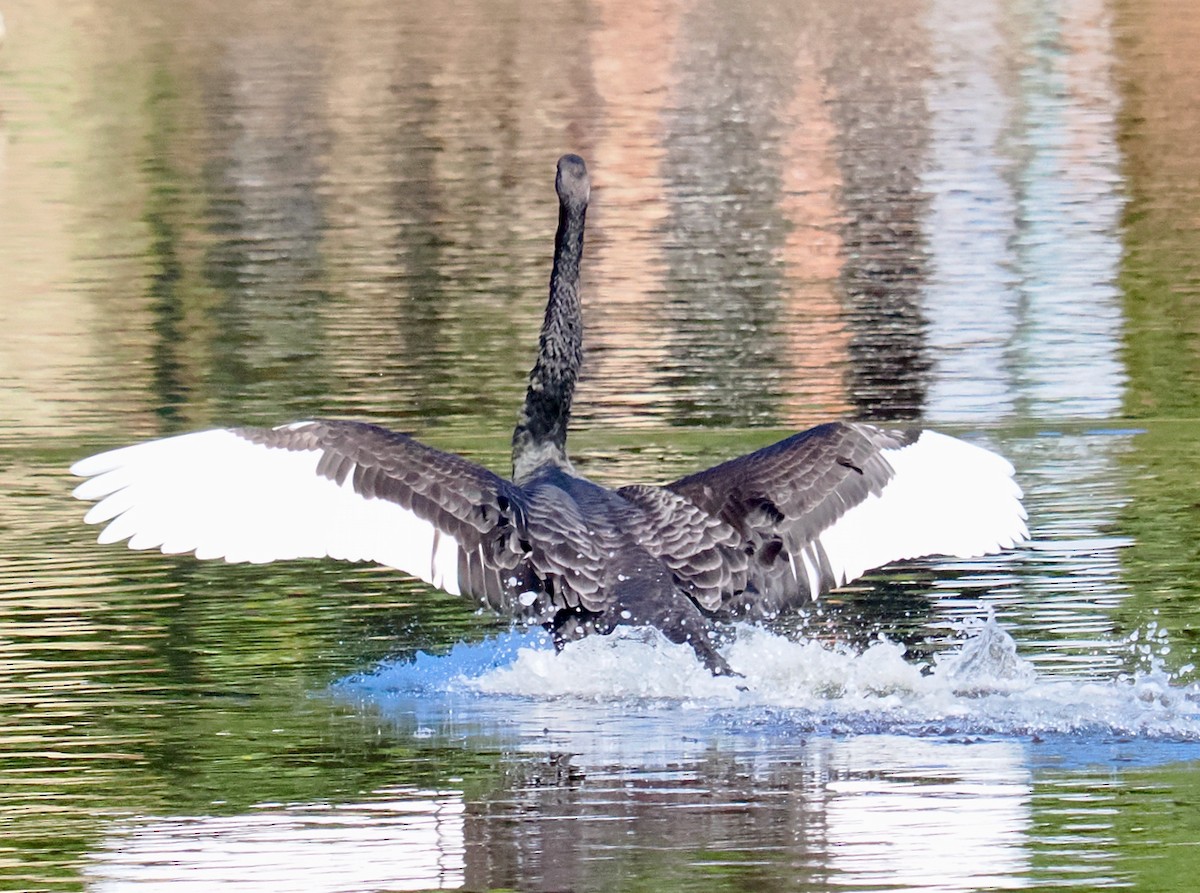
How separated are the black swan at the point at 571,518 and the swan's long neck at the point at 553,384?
0.37 m

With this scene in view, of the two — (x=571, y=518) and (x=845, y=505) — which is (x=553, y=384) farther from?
(x=845, y=505)

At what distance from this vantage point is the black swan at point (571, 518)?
10094 millimetres

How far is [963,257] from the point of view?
24250mm

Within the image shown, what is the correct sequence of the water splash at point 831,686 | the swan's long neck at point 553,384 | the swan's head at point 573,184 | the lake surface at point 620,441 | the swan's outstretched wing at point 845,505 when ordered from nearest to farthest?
the lake surface at point 620,441, the water splash at point 831,686, the swan's outstretched wing at point 845,505, the swan's long neck at point 553,384, the swan's head at point 573,184

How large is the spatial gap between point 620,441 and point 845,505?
490 centimetres

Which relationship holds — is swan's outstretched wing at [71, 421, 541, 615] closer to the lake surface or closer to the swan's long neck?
the lake surface

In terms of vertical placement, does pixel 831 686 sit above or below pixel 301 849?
above

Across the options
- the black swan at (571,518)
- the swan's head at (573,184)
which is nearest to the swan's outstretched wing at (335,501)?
the black swan at (571,518)

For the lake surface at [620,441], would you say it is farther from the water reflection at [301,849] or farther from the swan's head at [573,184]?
the swan's head at [573,184]

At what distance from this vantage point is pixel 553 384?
1164cm

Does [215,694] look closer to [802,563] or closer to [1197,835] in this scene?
[802,563]

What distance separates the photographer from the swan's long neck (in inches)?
456

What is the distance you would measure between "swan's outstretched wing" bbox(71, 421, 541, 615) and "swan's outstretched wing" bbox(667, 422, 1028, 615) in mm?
1034

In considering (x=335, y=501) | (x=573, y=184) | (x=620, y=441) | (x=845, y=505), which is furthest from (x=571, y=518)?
(x=620, y=441)
